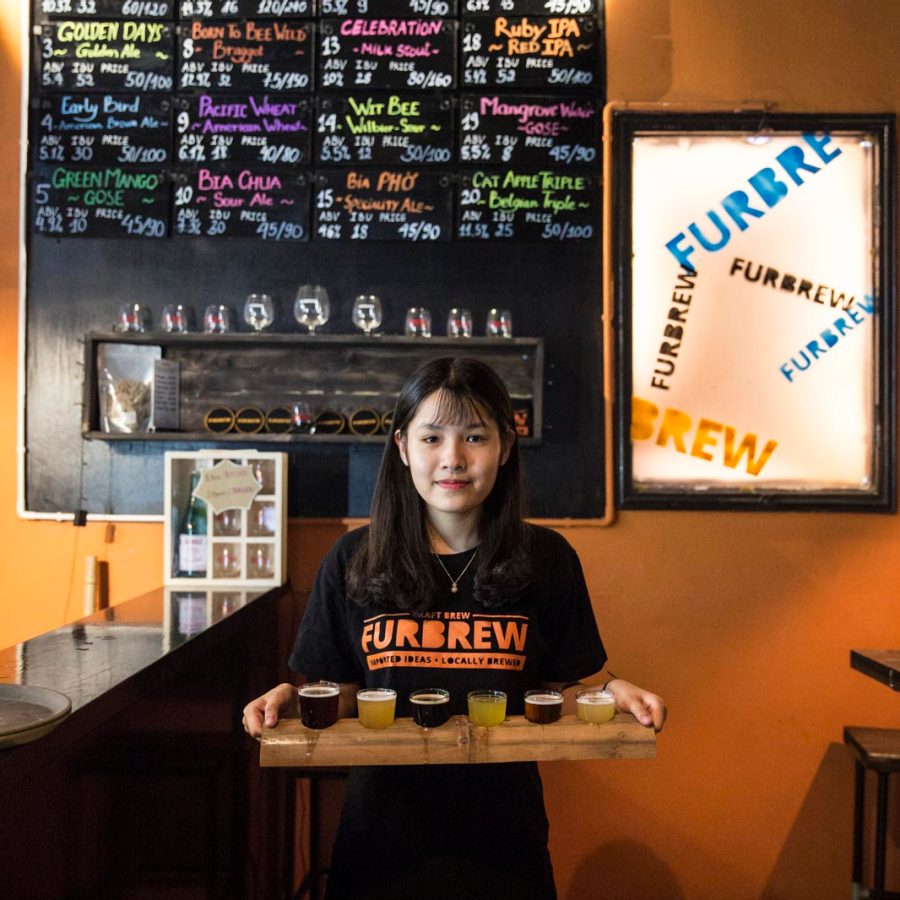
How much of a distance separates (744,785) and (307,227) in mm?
2476

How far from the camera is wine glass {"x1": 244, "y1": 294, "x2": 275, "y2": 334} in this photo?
2.98 m

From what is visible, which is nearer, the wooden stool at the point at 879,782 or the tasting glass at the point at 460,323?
the wooden stool at the point at 879,782

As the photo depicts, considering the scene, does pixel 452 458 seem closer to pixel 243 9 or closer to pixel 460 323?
pixel 460 323

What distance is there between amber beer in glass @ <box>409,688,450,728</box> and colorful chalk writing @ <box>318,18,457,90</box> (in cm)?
230

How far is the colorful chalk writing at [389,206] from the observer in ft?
10.1

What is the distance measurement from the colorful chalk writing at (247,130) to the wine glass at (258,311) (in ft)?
1.67

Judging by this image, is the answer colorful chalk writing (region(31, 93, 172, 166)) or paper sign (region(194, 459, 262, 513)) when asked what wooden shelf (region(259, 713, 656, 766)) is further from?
colorful chalk writing (region(31, 93, 172, 166))

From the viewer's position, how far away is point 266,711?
5.15 ft

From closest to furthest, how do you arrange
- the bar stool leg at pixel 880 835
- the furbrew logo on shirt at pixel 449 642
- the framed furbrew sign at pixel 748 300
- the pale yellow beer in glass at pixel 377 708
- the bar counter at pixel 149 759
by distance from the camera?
the bar counter at pixel 149 759 < the pale yellow beer in glass at pixel 377 708 < the furbrew logo on shirt at pixel 449 642 < the bar stool leg at pixel 880 835 < the framed furbrew sign at pixel 748 300

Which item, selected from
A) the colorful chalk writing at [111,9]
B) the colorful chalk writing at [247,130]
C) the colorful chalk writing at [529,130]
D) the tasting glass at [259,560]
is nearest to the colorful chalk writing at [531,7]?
the colorful chalk writing at [529,130]

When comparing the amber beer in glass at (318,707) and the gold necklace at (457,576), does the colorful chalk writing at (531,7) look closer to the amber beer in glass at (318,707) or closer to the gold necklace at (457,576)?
the gold necklace at (457,576)

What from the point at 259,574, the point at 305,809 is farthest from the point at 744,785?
the point at 259,574

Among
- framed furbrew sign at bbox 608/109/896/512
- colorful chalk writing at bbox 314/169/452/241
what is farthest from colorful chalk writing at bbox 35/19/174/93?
framed furbrew sign at bbox 608/109/896/512

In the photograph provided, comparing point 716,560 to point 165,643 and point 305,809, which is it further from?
point 165,643
